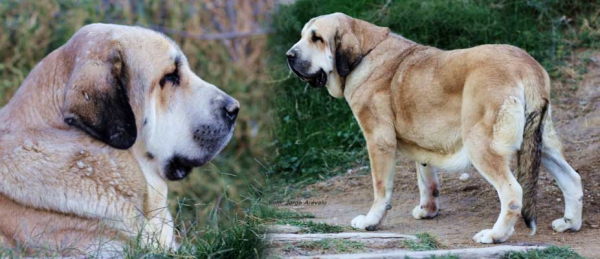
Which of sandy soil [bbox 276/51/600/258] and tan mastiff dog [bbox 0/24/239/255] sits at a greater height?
tan mastiff dog [bbox 0/24/239/255]

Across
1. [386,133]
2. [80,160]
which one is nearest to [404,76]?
[386,133]

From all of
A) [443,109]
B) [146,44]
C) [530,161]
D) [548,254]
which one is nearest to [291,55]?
[443,109]

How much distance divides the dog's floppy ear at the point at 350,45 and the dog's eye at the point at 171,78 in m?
2.54

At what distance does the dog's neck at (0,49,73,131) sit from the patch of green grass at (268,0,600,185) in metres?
4.96

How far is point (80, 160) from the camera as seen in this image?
4.00 m

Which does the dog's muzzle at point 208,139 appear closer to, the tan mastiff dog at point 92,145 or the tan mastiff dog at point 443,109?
the tan mastiff dog at point 92,145

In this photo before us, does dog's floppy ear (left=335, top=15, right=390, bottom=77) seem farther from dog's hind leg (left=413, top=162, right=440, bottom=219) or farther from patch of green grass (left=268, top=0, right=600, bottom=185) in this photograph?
patch of green grass (left=268, top=0, right=600, bottom=185)

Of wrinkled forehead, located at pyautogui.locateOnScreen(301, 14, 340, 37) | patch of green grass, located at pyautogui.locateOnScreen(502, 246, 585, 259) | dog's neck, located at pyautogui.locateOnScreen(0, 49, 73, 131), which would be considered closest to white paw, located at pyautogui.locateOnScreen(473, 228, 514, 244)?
patch of green grass, located at pyautogui.locateOnScreen(502, 246, 585, 259)

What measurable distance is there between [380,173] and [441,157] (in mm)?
472

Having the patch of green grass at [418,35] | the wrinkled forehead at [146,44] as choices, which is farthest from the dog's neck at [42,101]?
the patch of green grass at [418,35]

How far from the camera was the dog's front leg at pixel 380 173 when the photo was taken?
6.21 meters

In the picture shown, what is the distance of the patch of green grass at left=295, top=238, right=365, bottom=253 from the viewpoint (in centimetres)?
491

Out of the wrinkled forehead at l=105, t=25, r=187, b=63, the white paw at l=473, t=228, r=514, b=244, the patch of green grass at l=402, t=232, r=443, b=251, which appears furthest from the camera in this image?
the white paw at l=473, t=228, r=514, b=244

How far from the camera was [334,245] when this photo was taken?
16.3 ft
